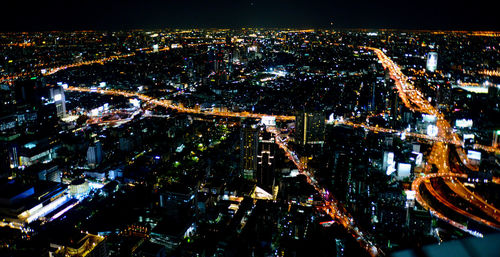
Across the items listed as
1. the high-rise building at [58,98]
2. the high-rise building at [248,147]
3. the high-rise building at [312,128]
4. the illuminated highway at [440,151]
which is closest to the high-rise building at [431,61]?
the illuminated highway at [440,151]

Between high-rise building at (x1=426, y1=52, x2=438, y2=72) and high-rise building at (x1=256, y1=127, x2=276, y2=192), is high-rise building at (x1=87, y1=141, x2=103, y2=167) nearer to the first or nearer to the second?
high-rise building at (x1=256, y1=127, x2=276, y2=192)

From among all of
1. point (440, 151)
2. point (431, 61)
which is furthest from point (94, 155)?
point (431, 61)

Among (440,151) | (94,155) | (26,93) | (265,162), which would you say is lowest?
(265,162)

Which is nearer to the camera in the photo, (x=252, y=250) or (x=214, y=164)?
(x=252, y=250)

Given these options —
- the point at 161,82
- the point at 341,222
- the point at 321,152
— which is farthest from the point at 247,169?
the point at 161,82

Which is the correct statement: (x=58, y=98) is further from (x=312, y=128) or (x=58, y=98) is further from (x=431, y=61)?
(x=431, y=61)

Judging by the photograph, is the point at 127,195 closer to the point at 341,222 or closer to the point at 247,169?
the point at 247,169

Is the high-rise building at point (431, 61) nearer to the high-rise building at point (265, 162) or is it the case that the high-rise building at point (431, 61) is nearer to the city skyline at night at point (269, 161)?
the city skyline at night at point (269, 161)
